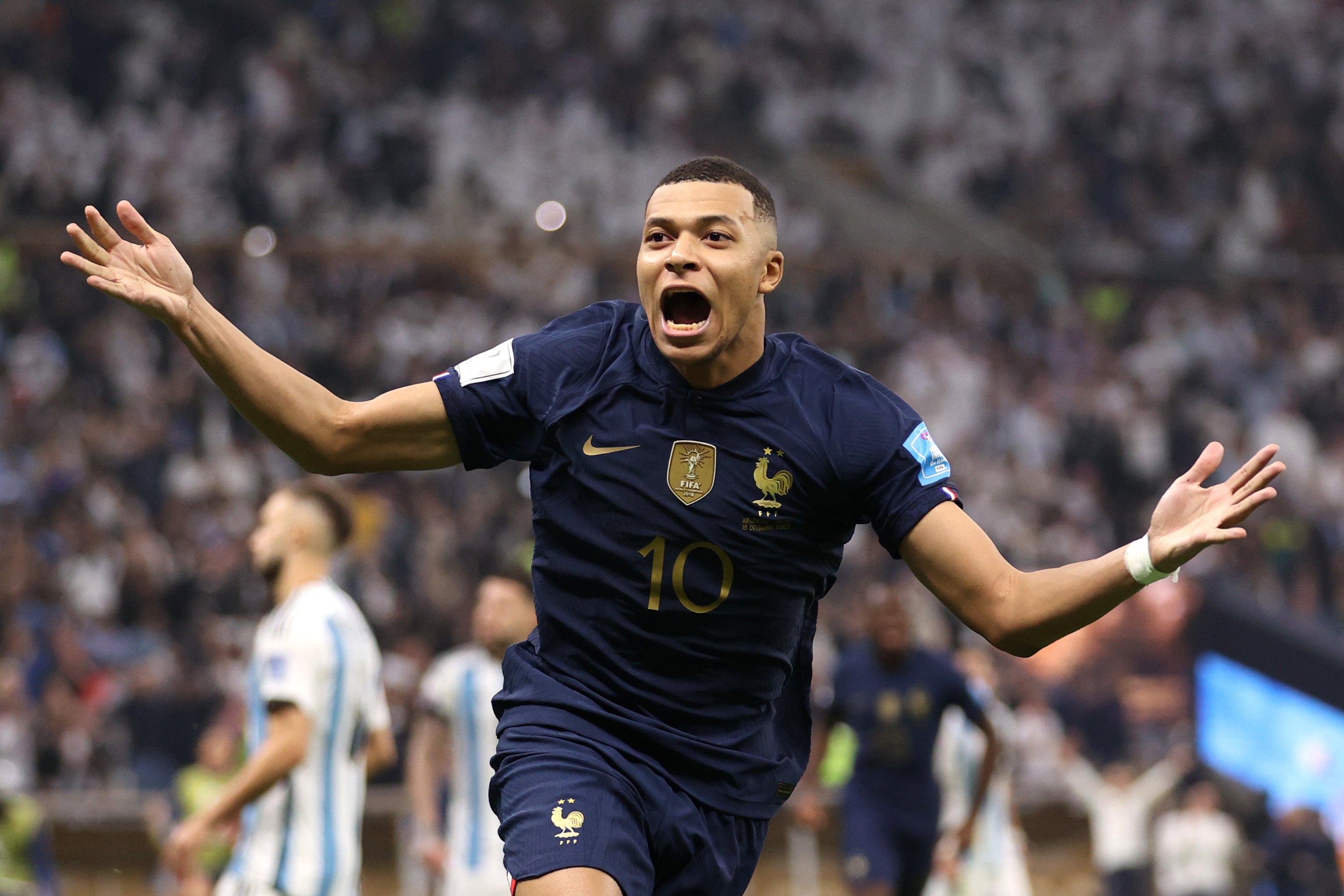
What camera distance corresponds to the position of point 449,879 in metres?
7.55

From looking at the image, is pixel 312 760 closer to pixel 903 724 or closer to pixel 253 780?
pixel 253 780

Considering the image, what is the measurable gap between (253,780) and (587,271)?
12528 mm

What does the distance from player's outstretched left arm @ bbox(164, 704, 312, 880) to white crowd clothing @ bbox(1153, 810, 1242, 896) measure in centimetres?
821

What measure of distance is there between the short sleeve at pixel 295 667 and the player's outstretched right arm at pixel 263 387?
207 centimetres

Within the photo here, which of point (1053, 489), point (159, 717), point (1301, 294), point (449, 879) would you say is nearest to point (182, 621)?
point (159, 717)

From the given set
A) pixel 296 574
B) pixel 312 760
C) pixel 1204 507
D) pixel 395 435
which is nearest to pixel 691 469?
pixel 395 435

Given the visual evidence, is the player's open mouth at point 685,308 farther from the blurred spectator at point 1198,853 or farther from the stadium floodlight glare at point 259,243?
the stadium floodlight glare at point 259,243

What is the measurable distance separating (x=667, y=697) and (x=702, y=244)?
0.99m

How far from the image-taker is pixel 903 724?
27.2 ft

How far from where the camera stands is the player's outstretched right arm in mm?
3287

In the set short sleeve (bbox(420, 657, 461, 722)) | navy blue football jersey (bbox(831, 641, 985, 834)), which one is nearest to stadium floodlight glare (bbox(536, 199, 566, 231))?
navy blue football jersey (bbox(831, 641, 985, 834))

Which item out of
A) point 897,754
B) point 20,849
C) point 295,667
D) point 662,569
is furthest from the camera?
point 897,754

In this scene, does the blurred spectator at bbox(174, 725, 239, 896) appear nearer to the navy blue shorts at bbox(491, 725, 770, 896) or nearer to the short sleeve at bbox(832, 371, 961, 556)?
the navy blue shorts at bbox(491, 725, 770, 896)

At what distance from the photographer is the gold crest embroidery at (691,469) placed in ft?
11.6
